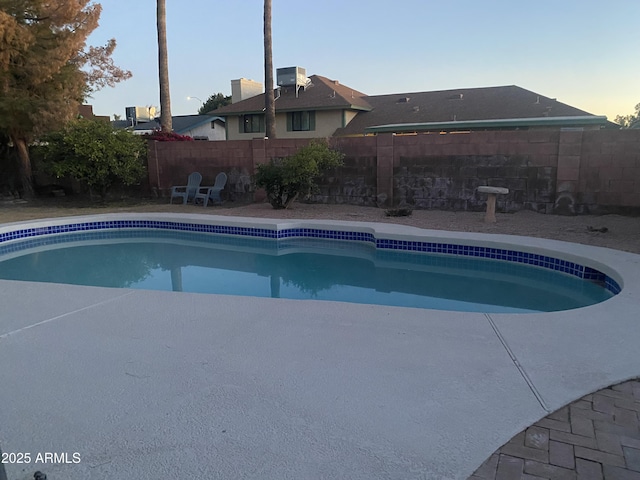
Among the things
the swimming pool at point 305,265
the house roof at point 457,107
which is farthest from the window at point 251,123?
the swimming pool at point 305,265

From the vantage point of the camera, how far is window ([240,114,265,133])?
24.0 m

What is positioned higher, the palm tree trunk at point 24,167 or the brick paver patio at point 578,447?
the palm tree trunk at point 24,167

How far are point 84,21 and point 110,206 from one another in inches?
188

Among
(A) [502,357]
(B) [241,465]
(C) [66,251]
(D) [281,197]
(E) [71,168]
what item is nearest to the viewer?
(B) [241,465]

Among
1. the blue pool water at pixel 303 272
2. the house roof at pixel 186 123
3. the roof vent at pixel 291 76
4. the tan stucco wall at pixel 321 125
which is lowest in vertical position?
the blue pool water at pixel 303 272

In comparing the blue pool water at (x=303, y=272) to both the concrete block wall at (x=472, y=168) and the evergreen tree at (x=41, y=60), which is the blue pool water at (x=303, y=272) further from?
the evergreen tree at (x=41, y=60)

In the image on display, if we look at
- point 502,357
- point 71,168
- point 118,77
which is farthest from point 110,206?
point 502,357

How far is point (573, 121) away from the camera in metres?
12.9

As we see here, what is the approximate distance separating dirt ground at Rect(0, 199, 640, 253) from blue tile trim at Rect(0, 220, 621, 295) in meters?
0.88

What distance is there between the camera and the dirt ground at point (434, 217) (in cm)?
732

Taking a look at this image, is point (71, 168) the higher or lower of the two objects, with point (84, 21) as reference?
lower

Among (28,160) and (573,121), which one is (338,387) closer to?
(573,121)

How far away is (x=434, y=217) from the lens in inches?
361

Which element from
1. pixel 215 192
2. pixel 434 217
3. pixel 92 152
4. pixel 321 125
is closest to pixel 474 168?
pixel 434 217
